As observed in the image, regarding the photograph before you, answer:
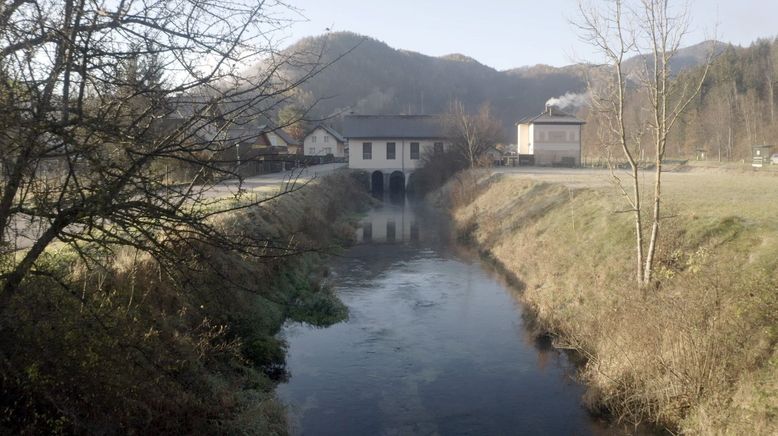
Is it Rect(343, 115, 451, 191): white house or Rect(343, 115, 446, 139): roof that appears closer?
Rect(343, 115, 451, 191): white house

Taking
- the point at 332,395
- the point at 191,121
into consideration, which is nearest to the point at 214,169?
the point at 191,121

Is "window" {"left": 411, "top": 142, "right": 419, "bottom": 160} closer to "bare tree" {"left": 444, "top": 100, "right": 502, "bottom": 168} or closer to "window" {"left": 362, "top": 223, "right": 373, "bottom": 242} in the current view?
"bare tree" {"left": 444, "top": 100, "right": 502, "bottom": 168}

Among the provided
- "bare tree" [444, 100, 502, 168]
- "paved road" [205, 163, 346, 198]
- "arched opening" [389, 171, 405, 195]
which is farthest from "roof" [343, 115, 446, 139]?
"paved road" [205, 163, 346, 198]

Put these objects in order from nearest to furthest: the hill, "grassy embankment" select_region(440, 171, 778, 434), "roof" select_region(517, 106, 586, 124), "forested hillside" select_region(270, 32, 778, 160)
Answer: "grassy embankment" select_region(440, 171, 778, 434)
"forested hillside" select_region(270, 32, 778, 160)
"roof" select_region(517, 106, 586, 124)
the hill

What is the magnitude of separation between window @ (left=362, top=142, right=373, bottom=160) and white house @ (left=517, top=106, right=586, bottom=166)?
45.6ft

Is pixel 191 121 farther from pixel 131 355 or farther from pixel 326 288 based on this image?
pixel 326 288

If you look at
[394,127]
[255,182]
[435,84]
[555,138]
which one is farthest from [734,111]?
[435,84]

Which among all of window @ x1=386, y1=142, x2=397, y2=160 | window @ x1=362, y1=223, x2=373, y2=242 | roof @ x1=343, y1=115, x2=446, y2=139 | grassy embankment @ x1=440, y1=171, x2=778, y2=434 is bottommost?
window @ x1=362, y1=223, x2=373, y2=242

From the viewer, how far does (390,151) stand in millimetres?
49719

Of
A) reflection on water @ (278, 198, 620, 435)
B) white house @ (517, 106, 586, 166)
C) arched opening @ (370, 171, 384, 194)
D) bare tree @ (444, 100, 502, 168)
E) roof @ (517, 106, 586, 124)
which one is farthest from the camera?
white house @ (517, 106, 586, 166)

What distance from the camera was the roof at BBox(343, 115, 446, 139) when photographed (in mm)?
49625

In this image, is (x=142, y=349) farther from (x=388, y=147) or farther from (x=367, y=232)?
(x=388, y=147)

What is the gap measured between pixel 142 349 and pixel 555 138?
48765 mm

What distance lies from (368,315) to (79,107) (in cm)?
1037
